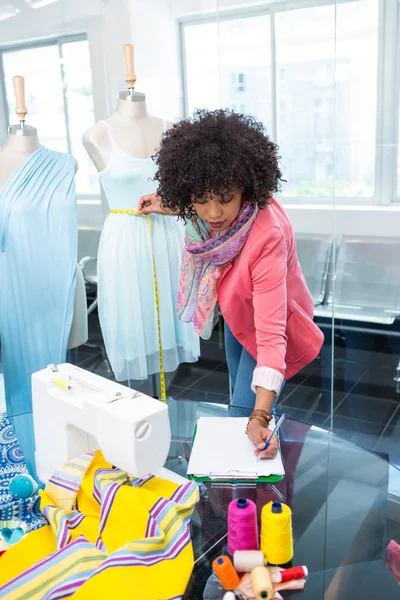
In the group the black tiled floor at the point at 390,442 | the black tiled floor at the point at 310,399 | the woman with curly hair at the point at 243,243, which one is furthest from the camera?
the black tiled floor at the point at 310,399

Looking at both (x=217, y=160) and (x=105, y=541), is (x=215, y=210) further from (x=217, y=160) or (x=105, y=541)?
(x=105, y=541)

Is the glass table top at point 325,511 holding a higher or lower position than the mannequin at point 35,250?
lower

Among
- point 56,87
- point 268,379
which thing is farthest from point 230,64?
point 268,379

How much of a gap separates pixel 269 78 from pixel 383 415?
6.73 feet

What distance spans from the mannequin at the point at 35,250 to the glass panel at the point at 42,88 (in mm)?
1279

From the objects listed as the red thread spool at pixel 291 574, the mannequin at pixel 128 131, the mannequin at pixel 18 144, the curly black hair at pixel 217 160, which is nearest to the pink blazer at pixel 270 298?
the curly black hair at pixel 217 160

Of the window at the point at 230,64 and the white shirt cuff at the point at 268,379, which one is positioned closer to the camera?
the white shirt cuff at the point at 268,379

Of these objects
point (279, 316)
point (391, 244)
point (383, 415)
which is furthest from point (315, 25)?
point (279, 316)

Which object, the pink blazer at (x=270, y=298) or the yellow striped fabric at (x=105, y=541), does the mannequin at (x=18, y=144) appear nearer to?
the pink blazer at (x=270, y=298)

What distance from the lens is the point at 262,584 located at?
3.37 feet

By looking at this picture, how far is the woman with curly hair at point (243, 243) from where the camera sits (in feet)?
5.16

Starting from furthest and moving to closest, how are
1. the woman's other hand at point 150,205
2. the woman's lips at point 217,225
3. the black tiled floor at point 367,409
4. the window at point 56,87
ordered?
1. the window at point 56,87
2. the black tiled floor at point 367,409
3. the woman's other hand at point 150,205
4. the woman's lips at point 217,225

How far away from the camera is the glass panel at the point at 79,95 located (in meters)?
3.71

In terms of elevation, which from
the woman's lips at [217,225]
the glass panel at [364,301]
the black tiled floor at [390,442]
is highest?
the woman's lips at [217,225]
